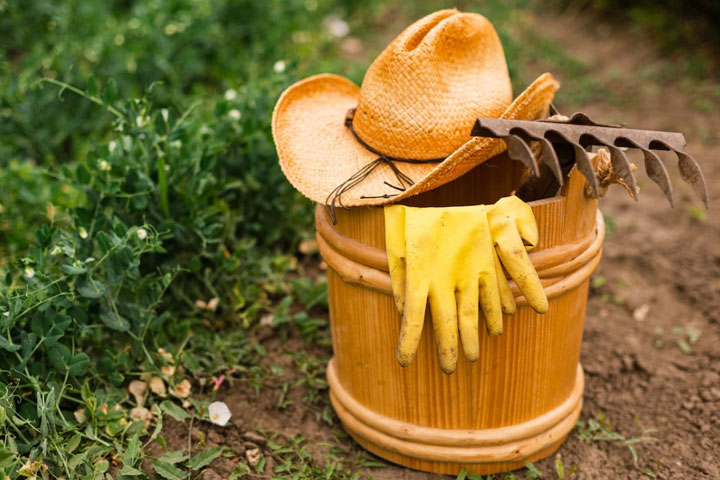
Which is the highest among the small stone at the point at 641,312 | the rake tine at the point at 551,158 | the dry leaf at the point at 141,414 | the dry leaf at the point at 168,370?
the rake tine at the point at 551,158

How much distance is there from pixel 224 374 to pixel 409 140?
1.02 meters

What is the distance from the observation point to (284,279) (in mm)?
2898

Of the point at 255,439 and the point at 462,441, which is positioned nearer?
the point at 462,441

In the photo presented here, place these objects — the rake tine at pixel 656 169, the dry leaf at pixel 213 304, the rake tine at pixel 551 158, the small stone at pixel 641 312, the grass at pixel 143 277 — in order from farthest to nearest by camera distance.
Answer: the small stone at pixel 641 312 → the dry leaf at pixel 213 304 → the grass at pixel 143 277 → the rake tine at pixel 656 169 → the rake tine at pixel 551 158

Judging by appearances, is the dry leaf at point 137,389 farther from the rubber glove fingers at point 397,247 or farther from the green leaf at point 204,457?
the rubber glove fingers at point 397,247

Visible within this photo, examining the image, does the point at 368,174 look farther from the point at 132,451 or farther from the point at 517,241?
the point at 132,451

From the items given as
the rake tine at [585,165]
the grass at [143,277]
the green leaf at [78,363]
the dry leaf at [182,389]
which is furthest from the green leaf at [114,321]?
the rake tine at [585,165]

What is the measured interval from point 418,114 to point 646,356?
4.34 ft

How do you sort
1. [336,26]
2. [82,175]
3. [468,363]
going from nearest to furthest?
[468,363], [82,175], [336,26]

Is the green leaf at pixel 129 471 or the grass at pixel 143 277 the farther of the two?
the grass at pixel 143 277

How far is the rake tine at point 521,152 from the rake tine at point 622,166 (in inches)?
8.3

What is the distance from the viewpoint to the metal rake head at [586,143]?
5.28 ft

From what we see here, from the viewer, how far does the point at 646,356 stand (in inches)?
103

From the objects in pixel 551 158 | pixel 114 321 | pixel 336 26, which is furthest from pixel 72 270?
pixel 336 26
